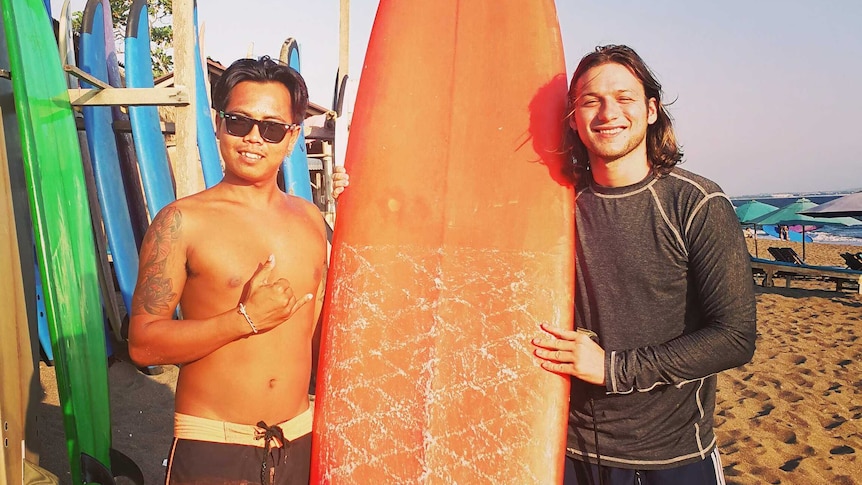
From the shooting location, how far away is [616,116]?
1.43 meters

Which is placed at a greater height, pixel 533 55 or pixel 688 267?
pixel 533 55

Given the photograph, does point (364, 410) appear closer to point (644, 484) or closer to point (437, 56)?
point (644, 484)

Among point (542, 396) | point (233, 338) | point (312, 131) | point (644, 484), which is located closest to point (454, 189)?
point (542, 396)

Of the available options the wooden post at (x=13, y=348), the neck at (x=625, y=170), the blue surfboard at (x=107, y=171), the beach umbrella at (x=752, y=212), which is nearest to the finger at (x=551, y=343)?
the neck at (x=625, y=170)

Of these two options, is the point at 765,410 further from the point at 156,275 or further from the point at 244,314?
the point at 156,275

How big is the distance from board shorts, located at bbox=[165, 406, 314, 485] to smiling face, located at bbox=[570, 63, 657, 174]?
3.62 feet

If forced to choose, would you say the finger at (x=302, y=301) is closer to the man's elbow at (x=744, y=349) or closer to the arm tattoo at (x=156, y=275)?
the arm tattoo at (x=156, y=275)

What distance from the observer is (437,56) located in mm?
2141

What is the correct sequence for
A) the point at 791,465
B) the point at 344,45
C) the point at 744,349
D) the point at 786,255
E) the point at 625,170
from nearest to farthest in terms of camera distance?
the point at 744,349 → the point at 625,170 → the point at 791,465 → the point at 344,45 → the point at 786,255

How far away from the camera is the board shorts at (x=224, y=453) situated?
1.47 metres

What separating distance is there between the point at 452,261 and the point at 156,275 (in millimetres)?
855

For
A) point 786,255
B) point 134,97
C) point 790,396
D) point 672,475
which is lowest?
point 786,255

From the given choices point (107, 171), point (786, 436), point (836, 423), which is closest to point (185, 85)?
point (107, 171)

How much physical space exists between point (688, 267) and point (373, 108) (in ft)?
4.16
